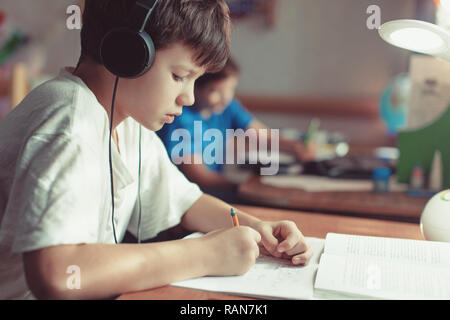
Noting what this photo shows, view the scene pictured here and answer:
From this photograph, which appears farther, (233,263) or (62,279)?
(233,263)

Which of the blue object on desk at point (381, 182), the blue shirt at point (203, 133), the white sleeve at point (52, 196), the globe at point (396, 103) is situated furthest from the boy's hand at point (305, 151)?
the white sleeve at point (52, 196)

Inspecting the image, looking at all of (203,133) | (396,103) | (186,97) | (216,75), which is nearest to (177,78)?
(186,97)

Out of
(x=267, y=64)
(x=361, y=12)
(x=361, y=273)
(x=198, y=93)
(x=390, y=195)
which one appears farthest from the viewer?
(x=267, y=64)

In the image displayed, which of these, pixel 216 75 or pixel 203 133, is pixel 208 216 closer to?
pixel 216 75

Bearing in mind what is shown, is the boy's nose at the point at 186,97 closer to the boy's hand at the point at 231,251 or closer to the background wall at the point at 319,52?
the boy's hand at the point at 231,251

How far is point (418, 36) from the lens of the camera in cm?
84

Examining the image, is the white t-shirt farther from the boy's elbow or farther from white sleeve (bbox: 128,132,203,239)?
white sleeve (bbox: 128,132,203,239)

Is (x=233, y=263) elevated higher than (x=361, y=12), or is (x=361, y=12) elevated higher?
(x=361, y=12)

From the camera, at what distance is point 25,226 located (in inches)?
21.5

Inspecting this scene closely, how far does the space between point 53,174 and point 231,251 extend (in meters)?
0.25

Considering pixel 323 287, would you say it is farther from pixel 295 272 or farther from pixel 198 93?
pixel 198 93

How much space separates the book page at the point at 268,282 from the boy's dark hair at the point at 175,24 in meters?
0.31
